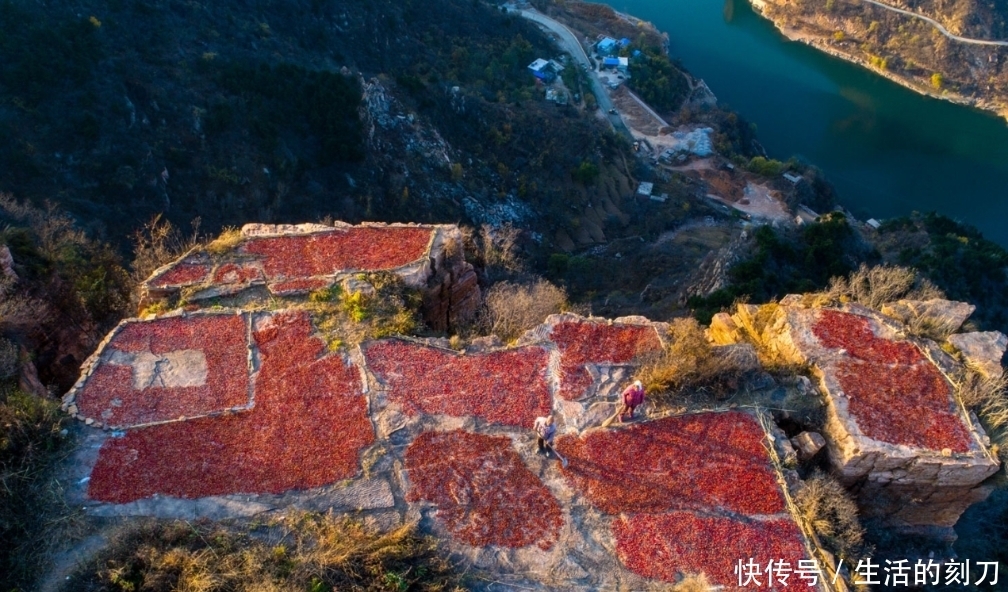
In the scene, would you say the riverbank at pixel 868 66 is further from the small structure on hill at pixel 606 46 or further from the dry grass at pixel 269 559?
the dry grass at pixel 269 559

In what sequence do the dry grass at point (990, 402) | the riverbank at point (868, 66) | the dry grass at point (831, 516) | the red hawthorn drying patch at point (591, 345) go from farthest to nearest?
the riverbank at point (868, 66), the red hawthorn drying patch at point (591, 345), the dry grass at point (990, 402), the dry grass at point (831, 516)

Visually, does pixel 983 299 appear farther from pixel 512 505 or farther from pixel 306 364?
pixel 306 364

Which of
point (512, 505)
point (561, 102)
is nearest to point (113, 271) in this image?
point (512, 505)

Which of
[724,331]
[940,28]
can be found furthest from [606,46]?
[724,331]

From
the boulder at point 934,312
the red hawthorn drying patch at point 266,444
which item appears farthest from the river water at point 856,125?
the red hawthorn drying patch at point 266,444

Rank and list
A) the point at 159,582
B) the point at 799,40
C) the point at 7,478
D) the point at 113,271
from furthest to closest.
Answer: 1. the point at 799,40
2. the point at 113,271
3. the point at 7,478
4. the point at 159,582

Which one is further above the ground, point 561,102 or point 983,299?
point 983,299

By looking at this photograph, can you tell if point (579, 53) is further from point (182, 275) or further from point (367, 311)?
point (367, 311)
